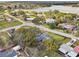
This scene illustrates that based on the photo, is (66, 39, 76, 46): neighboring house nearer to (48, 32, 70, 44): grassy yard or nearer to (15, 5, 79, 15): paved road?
(48, 32, 70, 44): grassy yard

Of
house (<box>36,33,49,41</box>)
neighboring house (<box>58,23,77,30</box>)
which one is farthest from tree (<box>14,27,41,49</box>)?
neighboring house (<box>58,23,77,30</box>)

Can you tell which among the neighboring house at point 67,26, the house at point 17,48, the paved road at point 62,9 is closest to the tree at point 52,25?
the neighboring house at point 67,26

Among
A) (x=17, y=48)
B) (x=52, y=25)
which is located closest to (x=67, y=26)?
(x=52, y=25)

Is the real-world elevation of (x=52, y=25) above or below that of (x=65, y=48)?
above

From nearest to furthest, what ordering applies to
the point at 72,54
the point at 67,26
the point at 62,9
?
the point at 72,54 → the point at 67,26 → the point at 62,9

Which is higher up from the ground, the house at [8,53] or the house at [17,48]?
the house at [17,48]

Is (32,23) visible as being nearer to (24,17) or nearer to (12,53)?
(24,17)

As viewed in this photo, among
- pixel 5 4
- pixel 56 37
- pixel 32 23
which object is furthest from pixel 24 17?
pixel 56 37

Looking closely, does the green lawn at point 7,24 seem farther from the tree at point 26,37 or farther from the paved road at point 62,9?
the paved road at point 62,9

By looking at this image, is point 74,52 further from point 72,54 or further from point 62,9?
point 62,9

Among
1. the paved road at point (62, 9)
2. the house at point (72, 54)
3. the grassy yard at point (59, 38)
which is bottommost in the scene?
the house at point (72, 54)

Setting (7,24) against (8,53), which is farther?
(7,24)
